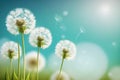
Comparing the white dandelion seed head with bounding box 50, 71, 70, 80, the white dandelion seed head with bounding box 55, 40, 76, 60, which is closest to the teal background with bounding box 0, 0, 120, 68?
the white dandelion seed head with bounding box 55, 40, 76, 60

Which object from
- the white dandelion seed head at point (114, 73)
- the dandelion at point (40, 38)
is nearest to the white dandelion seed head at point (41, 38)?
the dandelion at point (40, 38)

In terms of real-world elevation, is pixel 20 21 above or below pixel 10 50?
above

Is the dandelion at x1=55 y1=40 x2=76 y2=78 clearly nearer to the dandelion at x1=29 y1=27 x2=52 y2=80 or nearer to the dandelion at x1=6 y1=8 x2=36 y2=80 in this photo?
the dandelion at x1=29 y1=27 x2=52 y2=80

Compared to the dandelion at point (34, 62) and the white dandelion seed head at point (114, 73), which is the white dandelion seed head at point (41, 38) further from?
the white dandelion seed head at point (114, 73)

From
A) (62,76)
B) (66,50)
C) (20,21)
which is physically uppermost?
(20,21)

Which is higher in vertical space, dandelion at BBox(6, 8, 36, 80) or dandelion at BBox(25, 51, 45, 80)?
dandelion at BBox(6, 8, 36, 80)

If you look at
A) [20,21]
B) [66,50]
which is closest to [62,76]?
[66,50]

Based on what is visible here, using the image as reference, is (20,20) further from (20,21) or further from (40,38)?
(40,38)
